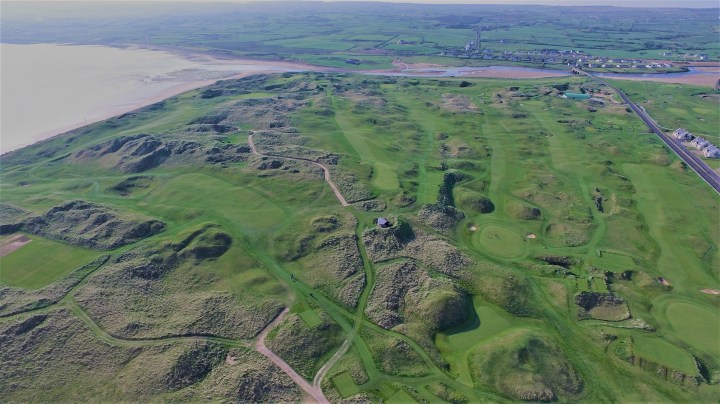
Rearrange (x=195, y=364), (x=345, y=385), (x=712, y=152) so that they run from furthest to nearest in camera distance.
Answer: (x=712, y=152)
(x=195, y=364)
(x=345, y=385)

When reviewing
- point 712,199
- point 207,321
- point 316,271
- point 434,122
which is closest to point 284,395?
point 207,321

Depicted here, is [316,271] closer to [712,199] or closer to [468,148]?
[468,148]

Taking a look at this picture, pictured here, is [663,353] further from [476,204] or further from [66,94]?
[66,94]

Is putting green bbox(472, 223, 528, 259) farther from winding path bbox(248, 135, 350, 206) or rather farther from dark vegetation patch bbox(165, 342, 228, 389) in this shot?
dark vegetation patch bbox(165, 342, 228, 389)

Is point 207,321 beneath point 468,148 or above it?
beneath

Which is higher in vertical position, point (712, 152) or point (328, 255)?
point (712, 152)

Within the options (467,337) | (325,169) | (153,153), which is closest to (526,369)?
(467,337)

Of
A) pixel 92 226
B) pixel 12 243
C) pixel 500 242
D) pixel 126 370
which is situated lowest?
pixel 126 370
